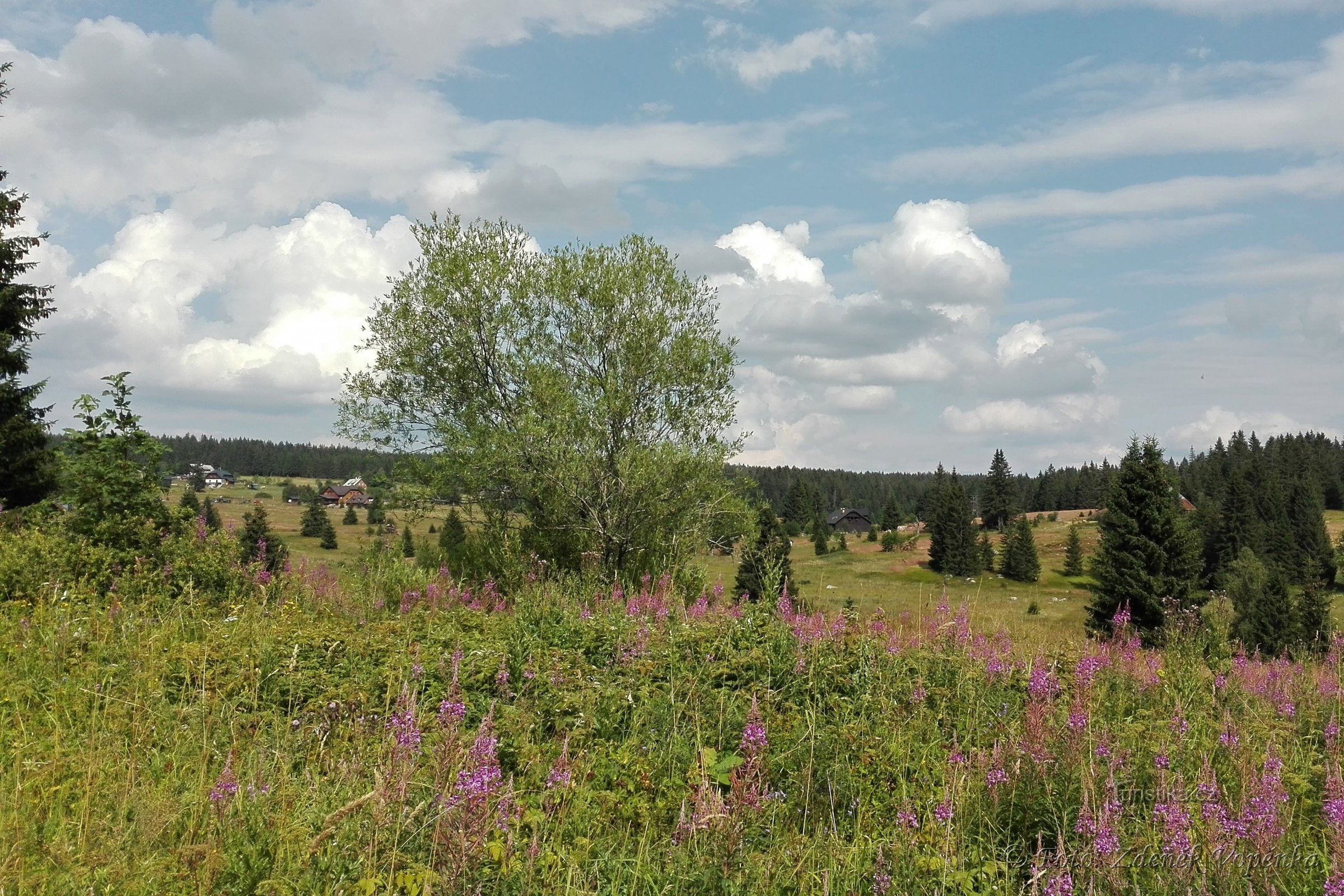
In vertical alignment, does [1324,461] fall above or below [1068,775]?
above

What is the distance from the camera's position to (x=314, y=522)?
9475cm

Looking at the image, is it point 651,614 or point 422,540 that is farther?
point 422,540

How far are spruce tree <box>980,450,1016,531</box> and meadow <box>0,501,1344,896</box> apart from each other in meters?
128

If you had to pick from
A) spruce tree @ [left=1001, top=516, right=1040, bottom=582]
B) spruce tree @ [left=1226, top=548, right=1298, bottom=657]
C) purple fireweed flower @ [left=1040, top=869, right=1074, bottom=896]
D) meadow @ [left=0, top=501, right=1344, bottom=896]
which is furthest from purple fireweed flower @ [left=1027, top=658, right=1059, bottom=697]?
spruce tree @ [left=1001, top=516, right=1040, bottom=582]

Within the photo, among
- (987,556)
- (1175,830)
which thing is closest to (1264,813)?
(1175,830)

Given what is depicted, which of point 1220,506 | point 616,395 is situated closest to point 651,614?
point 616,395

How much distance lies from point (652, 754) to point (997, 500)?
5345 inches

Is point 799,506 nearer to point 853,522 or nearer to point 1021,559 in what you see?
point 853,522

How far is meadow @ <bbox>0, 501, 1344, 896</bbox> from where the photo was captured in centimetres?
344

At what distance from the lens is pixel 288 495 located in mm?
152875

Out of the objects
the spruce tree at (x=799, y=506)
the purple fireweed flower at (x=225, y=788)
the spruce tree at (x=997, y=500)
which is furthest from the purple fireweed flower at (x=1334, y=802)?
the spruce tree at (x=799, y=506)

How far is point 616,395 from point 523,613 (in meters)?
11.6

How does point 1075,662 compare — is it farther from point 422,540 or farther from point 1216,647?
point 422,540

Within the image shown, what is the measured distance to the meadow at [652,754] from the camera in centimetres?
344
